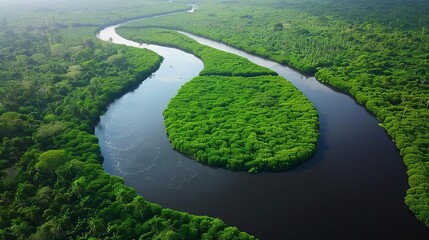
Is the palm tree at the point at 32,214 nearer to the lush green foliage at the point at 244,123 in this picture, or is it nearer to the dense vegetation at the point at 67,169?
the dense vegetation at the point at 67,169

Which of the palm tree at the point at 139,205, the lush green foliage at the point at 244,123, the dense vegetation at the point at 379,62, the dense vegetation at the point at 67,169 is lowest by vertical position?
the dense vegetation at the point at 67,169

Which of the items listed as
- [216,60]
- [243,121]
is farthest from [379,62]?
[243,121]

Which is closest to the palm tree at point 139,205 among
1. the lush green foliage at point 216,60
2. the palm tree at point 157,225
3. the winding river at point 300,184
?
the palm tree at point 157,225

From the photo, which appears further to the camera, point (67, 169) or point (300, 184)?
point (300, 184)

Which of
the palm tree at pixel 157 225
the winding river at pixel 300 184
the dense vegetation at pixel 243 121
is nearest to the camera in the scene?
the palm tree at pixel 157 225

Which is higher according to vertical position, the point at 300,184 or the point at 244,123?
the point at 244,123

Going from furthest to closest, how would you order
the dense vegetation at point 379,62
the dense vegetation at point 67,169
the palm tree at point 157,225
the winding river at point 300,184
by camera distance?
the dense vegetation at point 379,62 → the winding river at point 300,184 → the dense vegetation at point 67,169 → the palm tree at point 157,225

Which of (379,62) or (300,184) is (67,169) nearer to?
(300,184)

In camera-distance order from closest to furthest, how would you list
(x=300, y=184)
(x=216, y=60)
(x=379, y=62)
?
(x=300, y=184)
(x=379, y=62)
(x=216, y=60)

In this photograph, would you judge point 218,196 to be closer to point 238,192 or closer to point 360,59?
point 238,192
